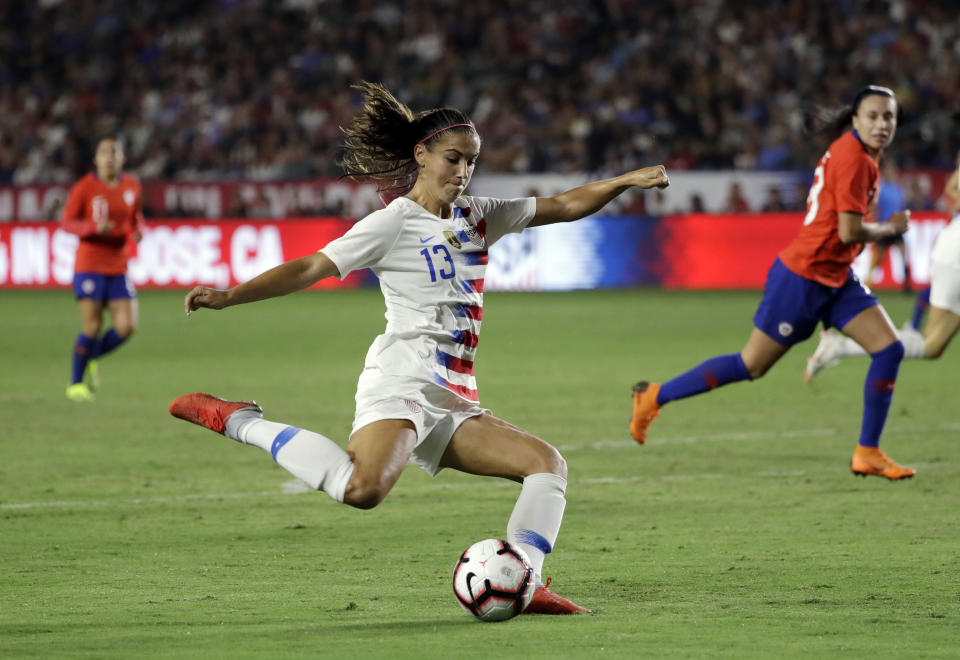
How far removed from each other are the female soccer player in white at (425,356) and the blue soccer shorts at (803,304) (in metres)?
2.89

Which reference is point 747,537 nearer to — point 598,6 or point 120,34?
point 598,6

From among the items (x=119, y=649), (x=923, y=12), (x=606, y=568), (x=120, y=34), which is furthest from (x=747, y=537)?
(x=120, y=34)

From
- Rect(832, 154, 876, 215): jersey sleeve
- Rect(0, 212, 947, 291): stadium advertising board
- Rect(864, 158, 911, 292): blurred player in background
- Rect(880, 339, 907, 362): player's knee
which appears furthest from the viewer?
Rect(0, 212, 947, 291): stadium advertising board

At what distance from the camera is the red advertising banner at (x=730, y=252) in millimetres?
25047

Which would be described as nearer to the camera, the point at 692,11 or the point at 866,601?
the point at 866,601

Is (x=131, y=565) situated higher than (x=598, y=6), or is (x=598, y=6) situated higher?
(x=598, y=6)

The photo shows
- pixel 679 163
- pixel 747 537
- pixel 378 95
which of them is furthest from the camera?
pixel 679 163

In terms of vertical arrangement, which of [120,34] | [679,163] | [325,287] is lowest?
[325,287]

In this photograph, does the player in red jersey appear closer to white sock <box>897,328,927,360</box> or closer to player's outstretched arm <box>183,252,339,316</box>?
white sock <box>897,328,927,360</box>

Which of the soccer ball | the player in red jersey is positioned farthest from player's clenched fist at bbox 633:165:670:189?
the player in red jersey

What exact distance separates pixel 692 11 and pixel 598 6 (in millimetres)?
2256

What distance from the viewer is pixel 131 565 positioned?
20.4 feet

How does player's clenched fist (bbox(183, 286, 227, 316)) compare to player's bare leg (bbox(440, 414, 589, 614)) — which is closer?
player's clenched fist (bbox(183, 286, 227, 316))

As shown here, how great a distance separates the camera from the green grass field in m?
4.94
